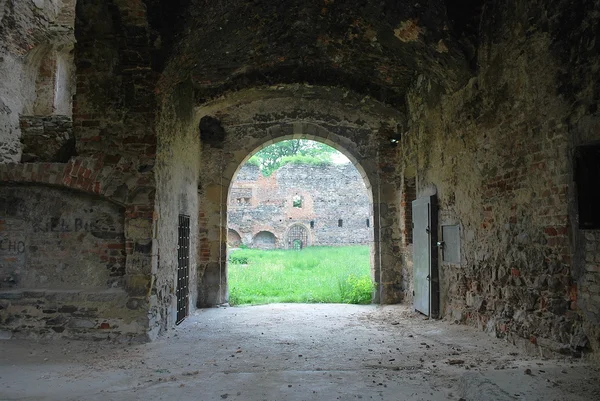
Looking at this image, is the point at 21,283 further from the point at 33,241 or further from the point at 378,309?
the point at 378,309

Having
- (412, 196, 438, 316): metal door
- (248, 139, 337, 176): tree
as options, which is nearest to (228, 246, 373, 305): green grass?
(412, 196, 438, 316): metal door

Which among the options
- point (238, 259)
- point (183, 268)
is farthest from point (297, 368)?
point (238, 259)

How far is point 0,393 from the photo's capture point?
3.61 meters

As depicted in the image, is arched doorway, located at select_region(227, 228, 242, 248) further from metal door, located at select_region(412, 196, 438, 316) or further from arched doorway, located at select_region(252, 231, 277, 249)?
metal door, located at select_region(412, 196, 438, 316)

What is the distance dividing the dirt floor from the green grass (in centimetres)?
323

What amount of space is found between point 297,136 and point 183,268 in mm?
3848

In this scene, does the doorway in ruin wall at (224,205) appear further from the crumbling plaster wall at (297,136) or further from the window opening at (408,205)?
the window opening at (408,205)

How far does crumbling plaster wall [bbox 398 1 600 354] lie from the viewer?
380cm

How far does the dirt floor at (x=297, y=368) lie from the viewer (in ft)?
11.2

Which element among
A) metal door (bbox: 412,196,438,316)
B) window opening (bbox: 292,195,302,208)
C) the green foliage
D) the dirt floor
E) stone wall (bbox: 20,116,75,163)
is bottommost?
the dirt floor

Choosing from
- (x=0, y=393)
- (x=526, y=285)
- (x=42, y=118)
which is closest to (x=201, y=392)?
(x=0, y=393)

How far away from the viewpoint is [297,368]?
428 centimetres

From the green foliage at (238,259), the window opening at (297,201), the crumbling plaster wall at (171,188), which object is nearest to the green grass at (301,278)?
the green foliage at (238,259)

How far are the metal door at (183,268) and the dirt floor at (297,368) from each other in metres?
0.88
